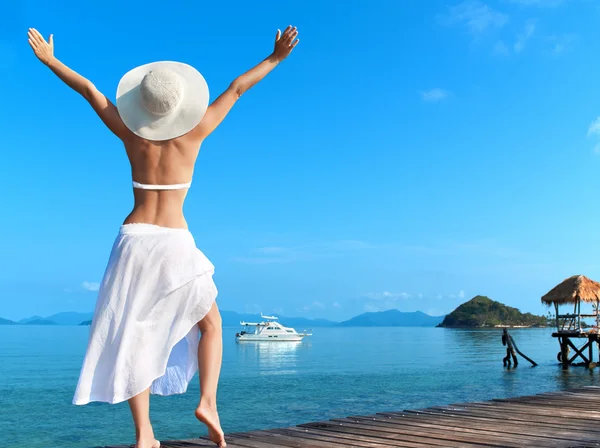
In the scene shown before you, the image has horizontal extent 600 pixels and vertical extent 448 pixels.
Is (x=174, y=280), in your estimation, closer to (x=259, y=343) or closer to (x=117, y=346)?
(x=117, y=346)

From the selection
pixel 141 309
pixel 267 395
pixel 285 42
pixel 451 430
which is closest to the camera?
pixel 141 309

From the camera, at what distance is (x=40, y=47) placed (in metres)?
3.75

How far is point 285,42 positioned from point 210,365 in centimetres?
216

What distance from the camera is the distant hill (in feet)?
593

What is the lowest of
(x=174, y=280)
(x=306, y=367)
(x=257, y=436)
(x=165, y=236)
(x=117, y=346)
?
(x=306, y=367)

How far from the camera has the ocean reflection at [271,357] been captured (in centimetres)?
4479

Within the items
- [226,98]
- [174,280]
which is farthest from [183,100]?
[174,280]

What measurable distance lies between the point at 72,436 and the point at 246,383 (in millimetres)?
16496

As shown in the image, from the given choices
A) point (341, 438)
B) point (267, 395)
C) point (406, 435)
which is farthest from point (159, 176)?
point (267, 395)

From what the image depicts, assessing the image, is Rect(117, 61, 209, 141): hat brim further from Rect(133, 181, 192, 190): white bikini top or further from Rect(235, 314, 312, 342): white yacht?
Rect(235, 314, 312, 342): white yacht

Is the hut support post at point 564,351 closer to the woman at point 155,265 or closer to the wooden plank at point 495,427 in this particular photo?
the wooden plank at point 495,427

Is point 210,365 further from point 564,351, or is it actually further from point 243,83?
point 564,351

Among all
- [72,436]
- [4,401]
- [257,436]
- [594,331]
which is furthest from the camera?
[594,331]

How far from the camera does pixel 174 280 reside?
3.46 m
